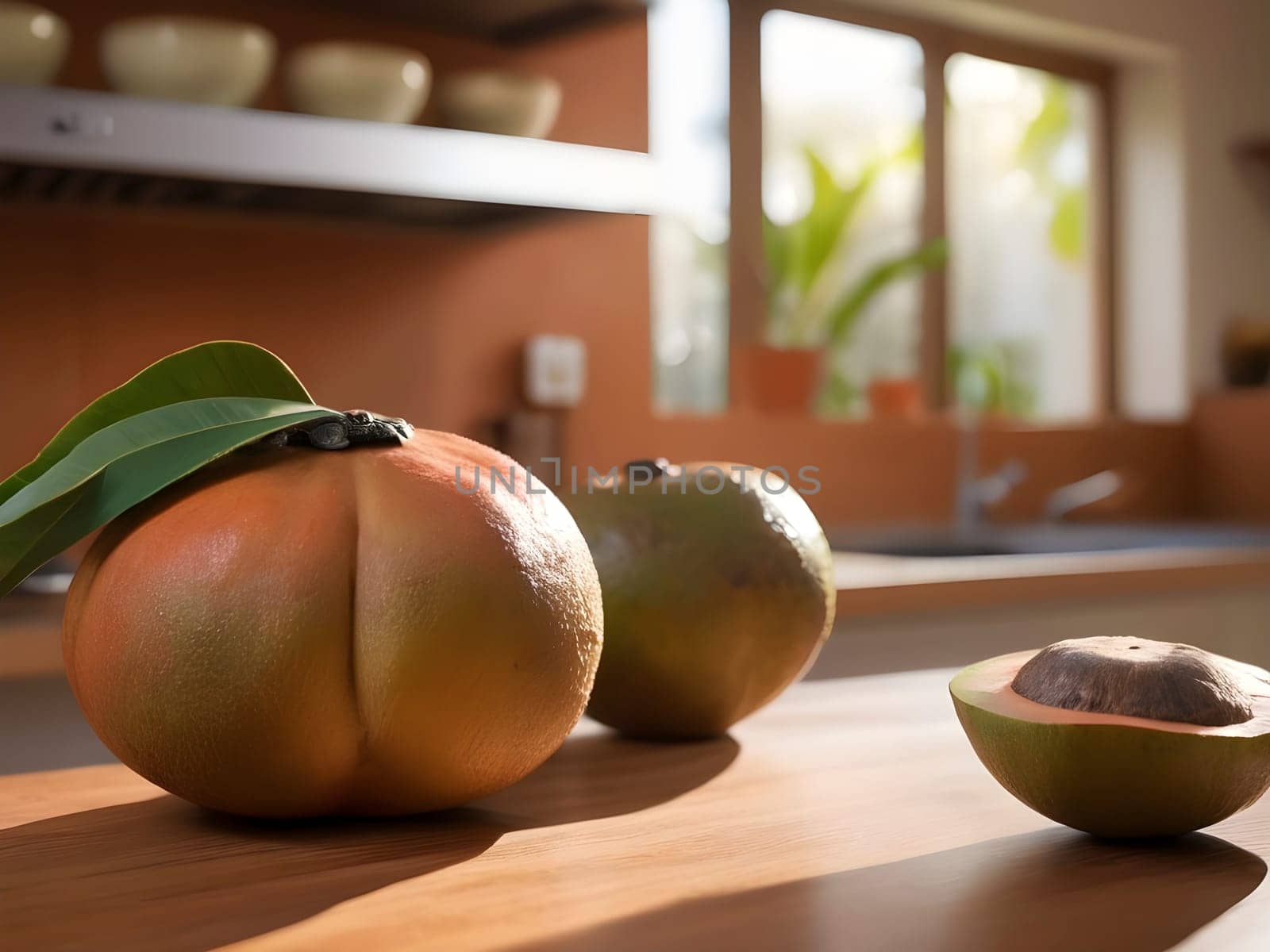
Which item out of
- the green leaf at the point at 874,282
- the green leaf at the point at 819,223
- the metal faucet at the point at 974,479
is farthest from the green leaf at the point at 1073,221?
the green leaf at the point at 819,223

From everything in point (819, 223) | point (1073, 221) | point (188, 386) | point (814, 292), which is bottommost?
point (188, 386)

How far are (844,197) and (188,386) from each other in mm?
2851

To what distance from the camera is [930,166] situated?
3467mm

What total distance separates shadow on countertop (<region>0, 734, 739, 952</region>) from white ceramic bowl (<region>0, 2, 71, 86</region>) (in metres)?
1.47

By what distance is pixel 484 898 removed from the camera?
1.18ft

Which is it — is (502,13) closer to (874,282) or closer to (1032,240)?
(874,282)

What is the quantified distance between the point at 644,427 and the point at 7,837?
2.30m

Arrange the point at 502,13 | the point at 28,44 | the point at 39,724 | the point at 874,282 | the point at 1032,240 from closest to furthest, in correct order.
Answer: the point at 39,724 → the point at 28,44 → the point at 502,13 → the point at 874,282 → the point at 1032,240

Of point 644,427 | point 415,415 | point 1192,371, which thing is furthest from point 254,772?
point 1192,371

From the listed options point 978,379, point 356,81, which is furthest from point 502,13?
point 978,379

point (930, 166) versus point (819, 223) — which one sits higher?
point (930, 166)

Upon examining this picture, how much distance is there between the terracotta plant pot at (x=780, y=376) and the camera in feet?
9.96

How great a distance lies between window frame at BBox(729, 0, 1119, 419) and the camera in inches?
122

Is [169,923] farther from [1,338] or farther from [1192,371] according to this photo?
[1192,371]
